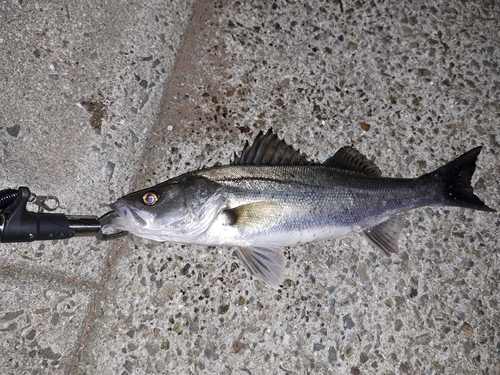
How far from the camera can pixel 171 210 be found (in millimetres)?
2379

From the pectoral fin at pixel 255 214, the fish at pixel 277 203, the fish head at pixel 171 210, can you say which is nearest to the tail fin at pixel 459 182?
the fish at pixel 277 203

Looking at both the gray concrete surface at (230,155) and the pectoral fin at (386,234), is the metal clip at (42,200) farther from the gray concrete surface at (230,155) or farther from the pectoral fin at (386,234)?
the pectoral fin at (386,234)

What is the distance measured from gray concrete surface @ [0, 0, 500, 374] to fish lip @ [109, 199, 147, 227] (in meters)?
0.43

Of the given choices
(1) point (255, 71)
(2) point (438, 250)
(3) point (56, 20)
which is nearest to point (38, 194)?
(3) point (56, 20)

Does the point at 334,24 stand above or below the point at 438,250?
above

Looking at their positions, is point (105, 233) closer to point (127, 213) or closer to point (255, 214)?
point (127, 213)

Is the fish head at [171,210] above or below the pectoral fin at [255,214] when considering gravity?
below

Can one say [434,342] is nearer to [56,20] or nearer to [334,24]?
[334,24]

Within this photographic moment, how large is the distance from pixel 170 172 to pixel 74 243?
81 cm

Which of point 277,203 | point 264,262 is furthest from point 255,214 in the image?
point 264,262

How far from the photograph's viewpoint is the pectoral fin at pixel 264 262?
254 centimetres

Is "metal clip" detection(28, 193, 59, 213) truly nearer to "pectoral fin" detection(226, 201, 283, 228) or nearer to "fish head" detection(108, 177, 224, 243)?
"fish head" detection(108, 177, 224, 243)

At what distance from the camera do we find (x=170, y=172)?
2.84 metres

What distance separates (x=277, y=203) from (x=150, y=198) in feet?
2.61
